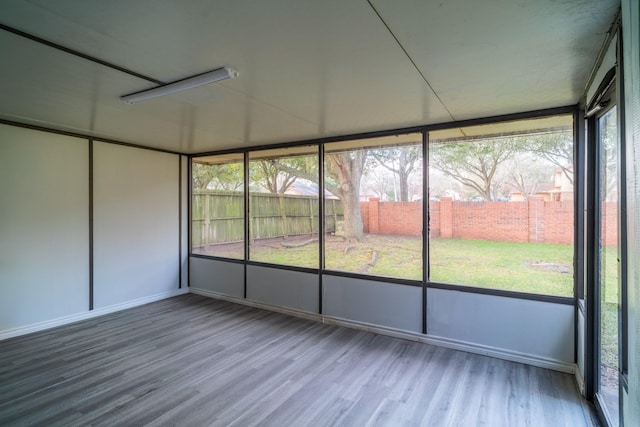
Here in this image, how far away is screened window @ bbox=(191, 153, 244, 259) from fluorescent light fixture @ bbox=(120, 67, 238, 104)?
2.52m

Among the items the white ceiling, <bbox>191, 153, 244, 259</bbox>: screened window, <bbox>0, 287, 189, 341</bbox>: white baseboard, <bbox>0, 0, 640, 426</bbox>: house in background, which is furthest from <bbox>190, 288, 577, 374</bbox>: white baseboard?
the white ceiling

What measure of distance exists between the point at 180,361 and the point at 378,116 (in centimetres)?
315

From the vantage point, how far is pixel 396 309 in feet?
12.2

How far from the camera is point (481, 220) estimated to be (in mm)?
3393

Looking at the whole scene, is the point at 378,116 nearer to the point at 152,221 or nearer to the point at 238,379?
the point at 238,379

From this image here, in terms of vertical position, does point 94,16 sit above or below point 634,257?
above

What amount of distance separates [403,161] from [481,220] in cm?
109

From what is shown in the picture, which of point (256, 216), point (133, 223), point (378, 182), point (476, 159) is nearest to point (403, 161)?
point (378, 182)

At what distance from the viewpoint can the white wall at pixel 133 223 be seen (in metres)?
4.39

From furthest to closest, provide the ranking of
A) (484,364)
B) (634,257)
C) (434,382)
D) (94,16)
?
(484,364) → (434,382) → (94,16) → (634,257)

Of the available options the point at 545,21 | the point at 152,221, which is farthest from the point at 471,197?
the point at 152,221

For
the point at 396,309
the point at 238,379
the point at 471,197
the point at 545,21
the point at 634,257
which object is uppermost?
the point at 545,21

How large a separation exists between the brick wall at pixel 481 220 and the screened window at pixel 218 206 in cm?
224

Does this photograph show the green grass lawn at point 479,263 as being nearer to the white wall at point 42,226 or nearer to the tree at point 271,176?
the tree at point 271,176
